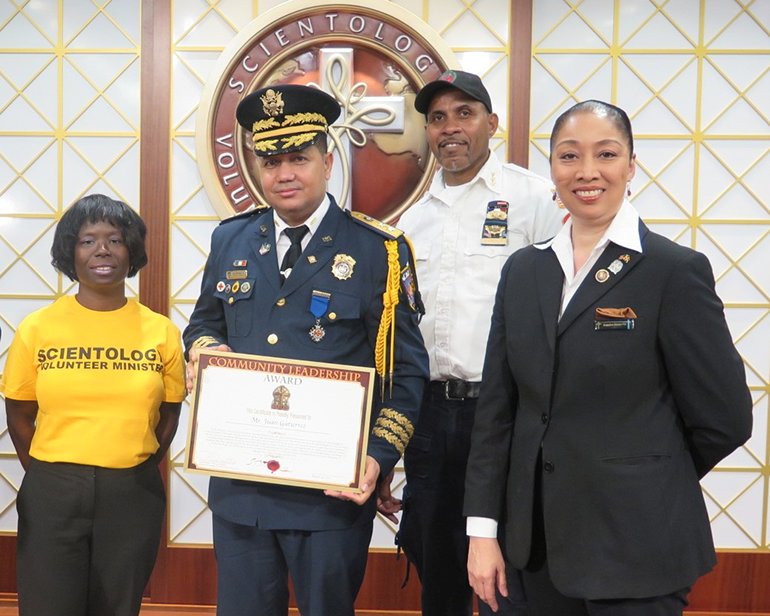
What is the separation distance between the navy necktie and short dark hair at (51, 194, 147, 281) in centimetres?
55

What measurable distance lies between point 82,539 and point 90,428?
29 cm

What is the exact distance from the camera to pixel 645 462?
1.25 meters

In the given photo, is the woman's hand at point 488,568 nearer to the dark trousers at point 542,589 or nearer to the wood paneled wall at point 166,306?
the dark trousers at point 542,589

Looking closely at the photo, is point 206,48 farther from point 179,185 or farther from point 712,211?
point 712,211

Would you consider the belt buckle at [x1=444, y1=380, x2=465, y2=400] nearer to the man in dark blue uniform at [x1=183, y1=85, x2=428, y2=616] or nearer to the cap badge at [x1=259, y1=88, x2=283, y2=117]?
the man in dark blue uniform at [x1=183, y1=85, x2=428, y2=616]

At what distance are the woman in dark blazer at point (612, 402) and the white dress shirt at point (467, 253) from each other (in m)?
0.59

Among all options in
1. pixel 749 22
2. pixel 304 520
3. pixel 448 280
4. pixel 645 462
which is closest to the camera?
pixel 645 462

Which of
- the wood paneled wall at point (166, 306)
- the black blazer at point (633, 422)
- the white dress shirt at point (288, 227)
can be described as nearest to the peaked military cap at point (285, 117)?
the white dress shirt at point (288, 227)

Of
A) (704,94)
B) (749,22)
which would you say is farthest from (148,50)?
(749,22)

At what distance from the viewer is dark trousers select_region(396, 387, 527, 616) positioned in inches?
78.8

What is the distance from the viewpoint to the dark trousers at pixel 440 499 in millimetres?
2002

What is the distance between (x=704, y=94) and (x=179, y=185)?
7.16 ft

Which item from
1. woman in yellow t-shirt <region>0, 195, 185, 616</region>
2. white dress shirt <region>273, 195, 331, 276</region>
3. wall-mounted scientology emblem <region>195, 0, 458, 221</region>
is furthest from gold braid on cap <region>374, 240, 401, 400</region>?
wall-mounted scientology emblem <region>195, 0, 458, 221</region>

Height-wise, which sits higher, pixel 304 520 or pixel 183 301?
pixel 183 301
